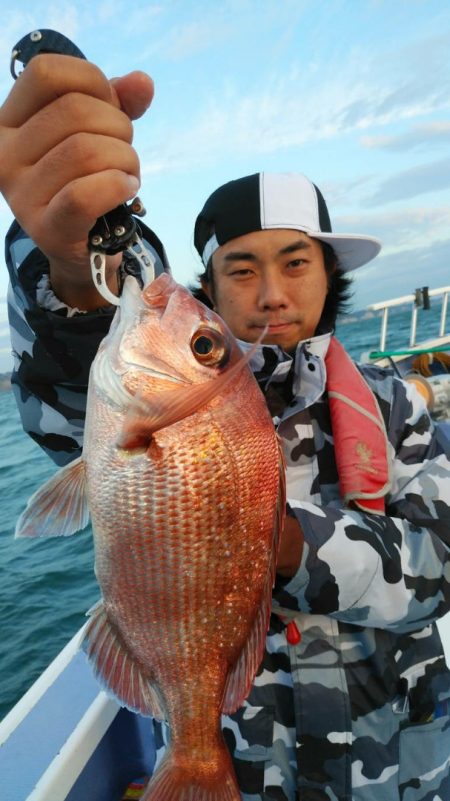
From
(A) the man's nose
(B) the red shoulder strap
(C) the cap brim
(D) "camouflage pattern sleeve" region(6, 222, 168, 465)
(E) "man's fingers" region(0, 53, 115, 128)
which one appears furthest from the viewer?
Result: (C) the cap brim

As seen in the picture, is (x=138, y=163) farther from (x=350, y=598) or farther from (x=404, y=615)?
(x=404, y=615)

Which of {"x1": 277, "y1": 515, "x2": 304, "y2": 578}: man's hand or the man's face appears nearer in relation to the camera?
{"x1": 277, "y1": 515, "x2": 304, "y2": 578}: man's hand

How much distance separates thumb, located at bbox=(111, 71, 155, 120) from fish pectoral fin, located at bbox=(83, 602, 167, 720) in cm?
128

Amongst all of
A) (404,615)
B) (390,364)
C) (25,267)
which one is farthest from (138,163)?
(390,364)

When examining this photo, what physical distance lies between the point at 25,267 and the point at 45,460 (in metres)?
13.2

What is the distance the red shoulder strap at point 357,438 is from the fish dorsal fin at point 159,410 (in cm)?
84

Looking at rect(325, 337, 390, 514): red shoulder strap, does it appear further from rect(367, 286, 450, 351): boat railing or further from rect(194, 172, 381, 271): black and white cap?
rect(367, 286, 450, 351): boat railing

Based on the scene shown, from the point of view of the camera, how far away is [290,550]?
5.33 ft

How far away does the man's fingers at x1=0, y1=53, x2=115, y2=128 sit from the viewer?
111cm

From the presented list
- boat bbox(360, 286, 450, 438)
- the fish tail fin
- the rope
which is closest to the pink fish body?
the fish tail fin

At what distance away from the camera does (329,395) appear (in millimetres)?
2189

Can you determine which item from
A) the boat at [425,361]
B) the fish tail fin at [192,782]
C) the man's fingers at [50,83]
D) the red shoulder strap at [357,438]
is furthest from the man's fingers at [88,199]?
the boat at [425,361]

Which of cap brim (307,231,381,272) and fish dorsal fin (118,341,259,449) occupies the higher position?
cap brim (307,231,381,272)

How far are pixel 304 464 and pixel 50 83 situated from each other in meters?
1.54
